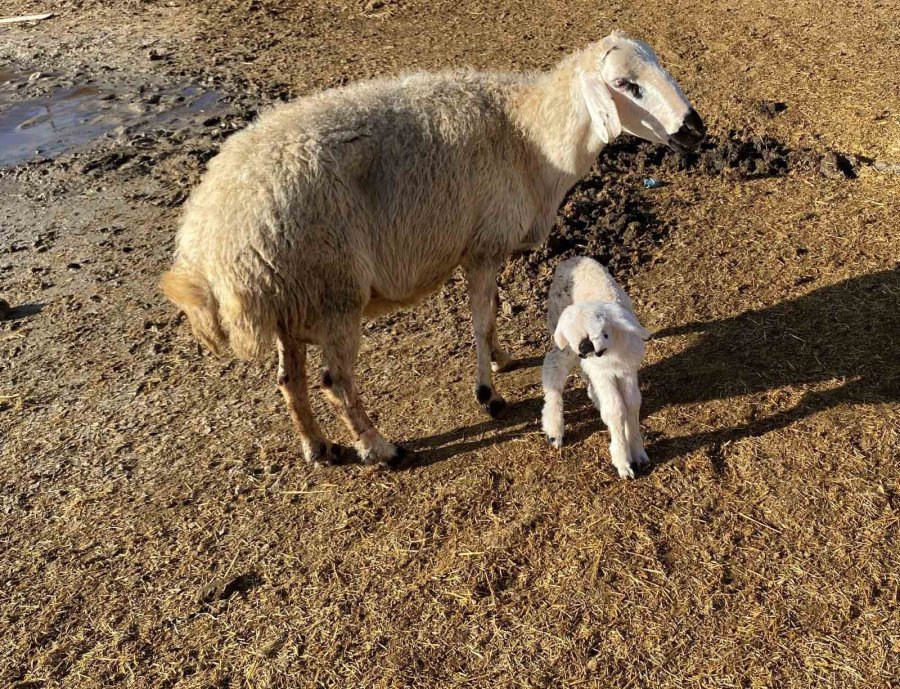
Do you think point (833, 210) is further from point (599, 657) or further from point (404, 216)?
point (599, 657)

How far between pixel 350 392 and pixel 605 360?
5.32 ft

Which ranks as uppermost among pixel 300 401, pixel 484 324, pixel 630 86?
pixel 630 86

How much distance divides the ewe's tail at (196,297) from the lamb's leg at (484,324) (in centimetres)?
178

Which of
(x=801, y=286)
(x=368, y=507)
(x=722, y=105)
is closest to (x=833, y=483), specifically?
(x=801, y=286)

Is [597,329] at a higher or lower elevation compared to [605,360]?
higher

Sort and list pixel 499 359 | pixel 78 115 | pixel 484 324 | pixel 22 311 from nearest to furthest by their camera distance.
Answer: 1. pixel 484 324
2. pixel 499 359
3. pixel 22 311
4. pixel 78 115

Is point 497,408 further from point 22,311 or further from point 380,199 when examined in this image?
point 22,311

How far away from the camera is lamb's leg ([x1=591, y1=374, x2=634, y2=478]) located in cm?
445

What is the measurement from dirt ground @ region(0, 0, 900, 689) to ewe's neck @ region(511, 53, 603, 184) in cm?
161

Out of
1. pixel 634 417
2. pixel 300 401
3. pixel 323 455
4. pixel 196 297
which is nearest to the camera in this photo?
pixel 196 297

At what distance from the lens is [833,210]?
6.90 meters

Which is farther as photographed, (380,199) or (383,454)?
(383,454)

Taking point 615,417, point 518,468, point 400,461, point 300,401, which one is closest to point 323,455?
point 300,401

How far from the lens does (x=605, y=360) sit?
14.6ft
